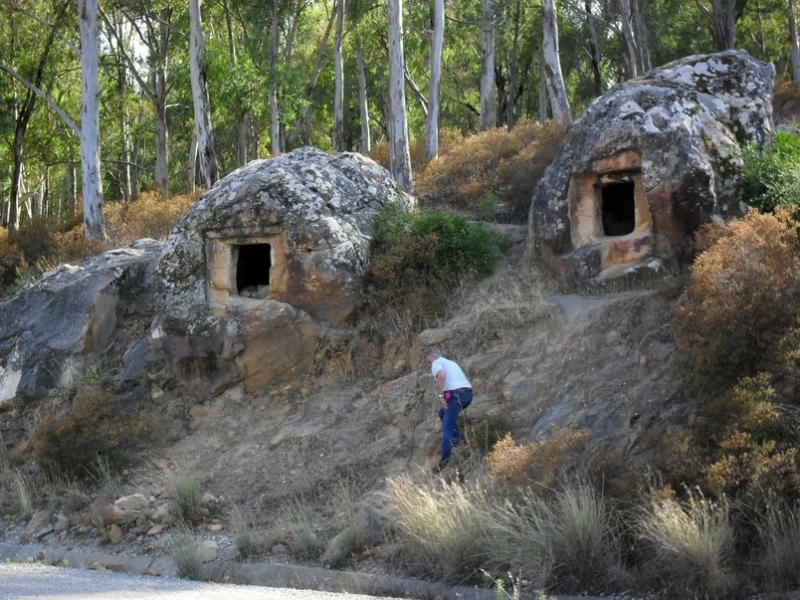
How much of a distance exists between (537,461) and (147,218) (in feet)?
43.2

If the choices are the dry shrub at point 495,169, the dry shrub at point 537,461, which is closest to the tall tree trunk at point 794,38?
the dry shrub at point 495,169

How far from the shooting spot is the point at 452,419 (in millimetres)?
11375

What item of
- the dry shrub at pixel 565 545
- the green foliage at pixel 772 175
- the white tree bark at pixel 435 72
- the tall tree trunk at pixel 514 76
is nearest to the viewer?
the dry shrub at pixel 565 545

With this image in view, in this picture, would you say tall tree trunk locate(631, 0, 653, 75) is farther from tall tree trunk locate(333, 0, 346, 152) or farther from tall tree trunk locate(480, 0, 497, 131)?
tall tree trunk locate(333, 0, 346, 152)

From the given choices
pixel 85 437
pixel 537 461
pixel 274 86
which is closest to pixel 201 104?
pixel 274 86

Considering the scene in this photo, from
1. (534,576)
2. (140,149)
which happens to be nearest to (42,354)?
(534,576)

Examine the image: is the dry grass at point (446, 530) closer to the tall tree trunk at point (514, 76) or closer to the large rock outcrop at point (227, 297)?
the large rock outcrop at point (227, 297)

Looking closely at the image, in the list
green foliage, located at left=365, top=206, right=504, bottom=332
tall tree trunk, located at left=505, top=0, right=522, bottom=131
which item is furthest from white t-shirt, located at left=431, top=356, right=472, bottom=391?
tall tree trunk, located at left=505, top=0, right=522, bottom=131

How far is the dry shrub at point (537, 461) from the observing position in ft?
31.6

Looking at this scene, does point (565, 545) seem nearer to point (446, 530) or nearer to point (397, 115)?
point (446, 530)

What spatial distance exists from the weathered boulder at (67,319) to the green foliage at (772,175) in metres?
9.12

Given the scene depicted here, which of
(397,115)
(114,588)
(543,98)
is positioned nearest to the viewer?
Answer: (114,588)

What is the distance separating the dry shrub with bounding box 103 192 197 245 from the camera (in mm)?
20297

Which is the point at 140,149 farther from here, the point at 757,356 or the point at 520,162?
the point at 757,356
